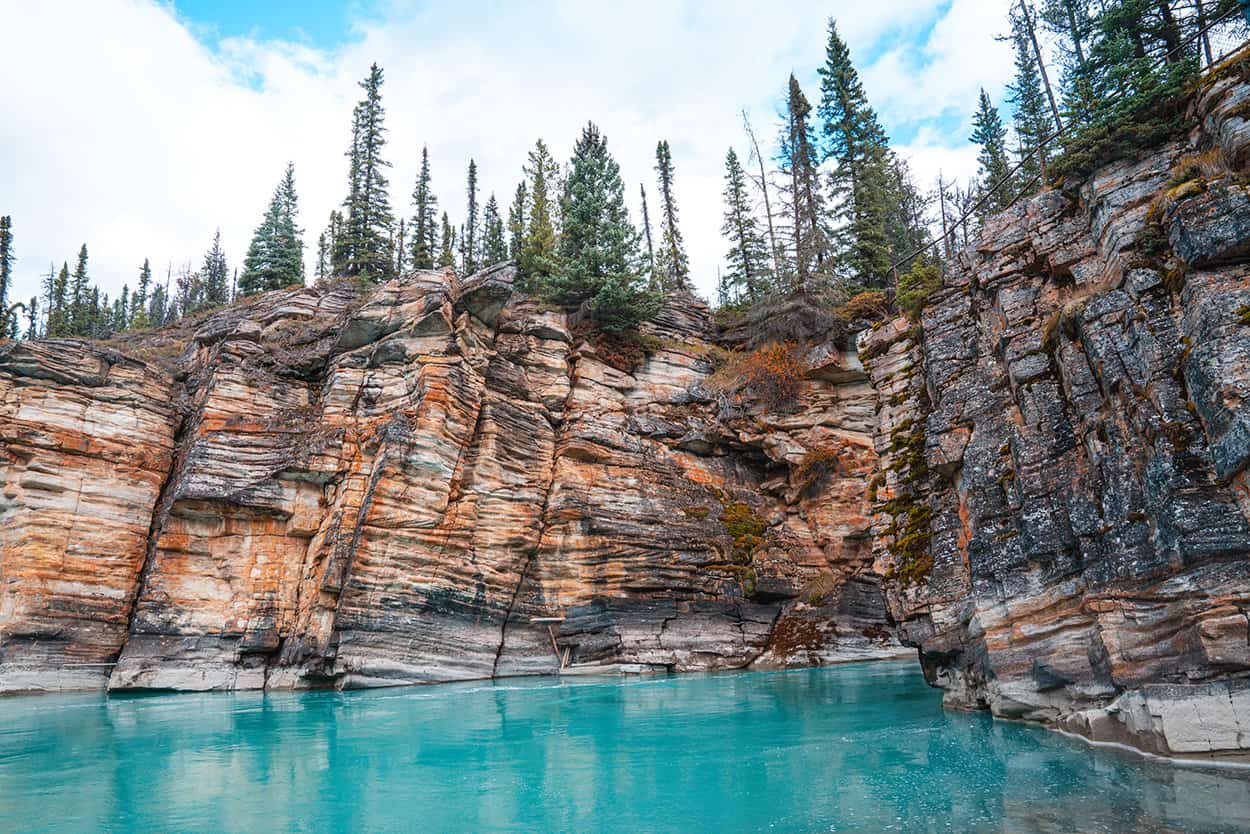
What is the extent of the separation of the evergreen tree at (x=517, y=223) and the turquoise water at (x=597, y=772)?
113ft

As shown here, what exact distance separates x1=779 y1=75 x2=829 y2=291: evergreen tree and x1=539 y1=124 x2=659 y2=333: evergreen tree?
7.97 m

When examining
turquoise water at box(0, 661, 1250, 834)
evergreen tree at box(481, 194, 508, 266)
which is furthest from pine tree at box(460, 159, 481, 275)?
turquoise water at box(0, 661, 1250, 834)

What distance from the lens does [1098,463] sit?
12789 millimetres

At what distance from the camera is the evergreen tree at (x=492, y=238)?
A: 55.8 m

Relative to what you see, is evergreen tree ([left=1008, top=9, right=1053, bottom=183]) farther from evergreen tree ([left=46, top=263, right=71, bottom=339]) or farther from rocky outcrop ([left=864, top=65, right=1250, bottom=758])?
evergreen tree ([left=46, top=263, right=71, bottom=339])

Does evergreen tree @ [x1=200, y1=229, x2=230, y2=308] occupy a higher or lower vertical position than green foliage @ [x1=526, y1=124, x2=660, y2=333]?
higher

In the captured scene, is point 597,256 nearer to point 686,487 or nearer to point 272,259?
point 686,487

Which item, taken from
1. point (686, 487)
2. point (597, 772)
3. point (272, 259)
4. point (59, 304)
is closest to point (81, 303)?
point (59, 304)

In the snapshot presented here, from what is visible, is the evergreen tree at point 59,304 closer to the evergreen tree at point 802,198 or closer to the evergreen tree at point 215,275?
the evergreen tree at point 215,275

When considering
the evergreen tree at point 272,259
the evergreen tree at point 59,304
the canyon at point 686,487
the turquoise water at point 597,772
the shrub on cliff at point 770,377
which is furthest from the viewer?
the evergreen tree at point 59,304

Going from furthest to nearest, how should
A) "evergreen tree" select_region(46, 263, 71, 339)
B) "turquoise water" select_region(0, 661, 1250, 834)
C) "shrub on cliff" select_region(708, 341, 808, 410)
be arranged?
"evergreen tree" select_region(46, 263, 71, 339) → "shrub on cliff" select_region(708, 341, 808, 410) → "turquoise water" select_region(0, 661, 1250, 834)

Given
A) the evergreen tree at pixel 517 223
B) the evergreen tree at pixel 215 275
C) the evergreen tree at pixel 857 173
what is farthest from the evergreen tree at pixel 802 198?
the evergreen tree at pixel 215 275

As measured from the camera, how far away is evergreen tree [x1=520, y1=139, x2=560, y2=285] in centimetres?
3891

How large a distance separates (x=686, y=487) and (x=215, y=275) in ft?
Result: 200
